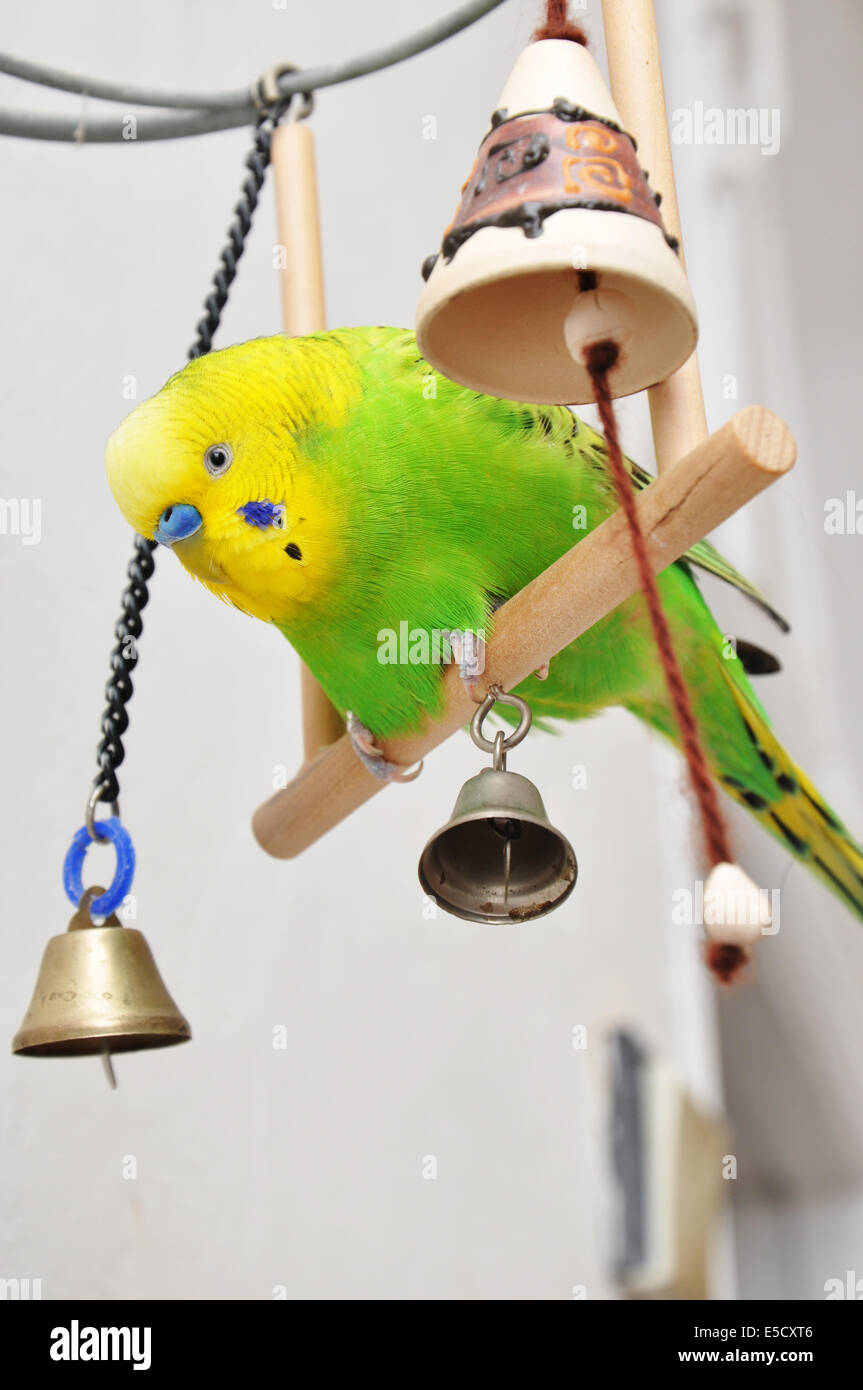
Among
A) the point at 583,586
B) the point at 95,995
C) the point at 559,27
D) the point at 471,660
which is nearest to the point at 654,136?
the point at 559,27

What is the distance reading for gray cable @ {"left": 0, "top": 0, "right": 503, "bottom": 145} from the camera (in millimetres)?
1569

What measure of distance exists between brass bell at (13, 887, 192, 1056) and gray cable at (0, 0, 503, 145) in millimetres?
1038

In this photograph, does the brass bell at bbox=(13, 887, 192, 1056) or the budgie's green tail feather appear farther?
the budgie's green tail feather

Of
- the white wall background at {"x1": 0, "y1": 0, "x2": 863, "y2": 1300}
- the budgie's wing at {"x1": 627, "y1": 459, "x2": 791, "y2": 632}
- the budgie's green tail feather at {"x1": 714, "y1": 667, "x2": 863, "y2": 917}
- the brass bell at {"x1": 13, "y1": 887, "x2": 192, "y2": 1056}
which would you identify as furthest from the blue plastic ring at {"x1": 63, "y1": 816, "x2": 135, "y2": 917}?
the budgie's green tail feather at {"x1": 714, "y1": 667, "x2": 863, "y2": 917}

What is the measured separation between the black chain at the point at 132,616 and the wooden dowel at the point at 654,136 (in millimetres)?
474

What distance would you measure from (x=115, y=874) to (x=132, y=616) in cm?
28

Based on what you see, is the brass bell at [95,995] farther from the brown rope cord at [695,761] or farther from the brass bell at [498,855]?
the brown rope cord at [695,761]

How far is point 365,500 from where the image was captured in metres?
1.39

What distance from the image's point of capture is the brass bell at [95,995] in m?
1.15

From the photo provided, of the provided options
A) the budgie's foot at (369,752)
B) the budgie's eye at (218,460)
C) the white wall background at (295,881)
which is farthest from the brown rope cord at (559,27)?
the white wall background at (295,881)

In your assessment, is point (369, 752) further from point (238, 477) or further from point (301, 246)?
point (301, 246)

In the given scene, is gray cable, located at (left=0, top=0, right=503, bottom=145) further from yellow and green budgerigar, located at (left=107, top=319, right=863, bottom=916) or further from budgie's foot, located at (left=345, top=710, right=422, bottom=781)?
budgie's foot, located at (left=345, top=710, right=422, bottom=781)

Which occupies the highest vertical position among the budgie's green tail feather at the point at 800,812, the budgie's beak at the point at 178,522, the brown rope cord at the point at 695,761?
the budgie's beak at the point at 178,522
